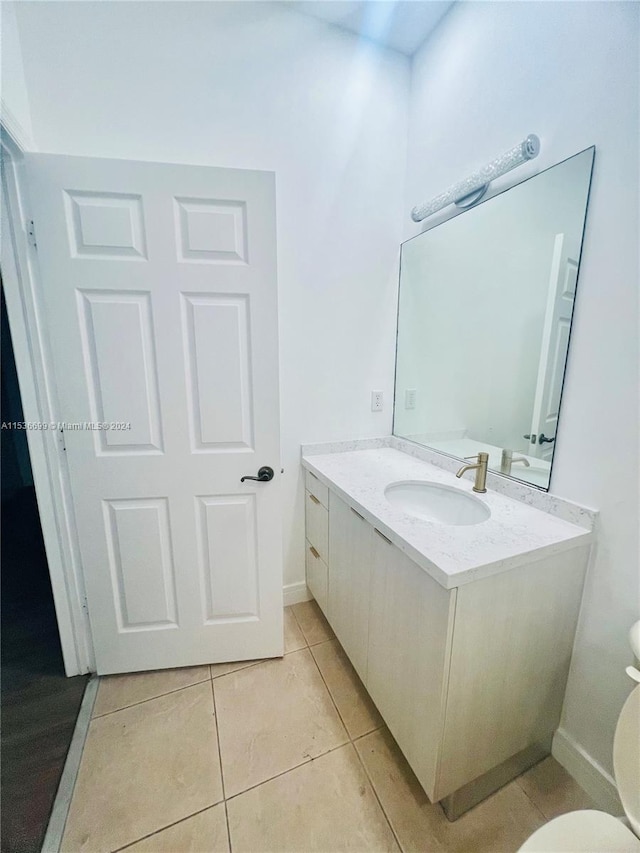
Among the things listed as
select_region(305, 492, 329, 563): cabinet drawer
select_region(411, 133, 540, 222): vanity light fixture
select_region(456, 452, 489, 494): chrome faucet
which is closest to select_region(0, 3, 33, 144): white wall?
select_region(411, 133, 540, 222): vanity light fixture

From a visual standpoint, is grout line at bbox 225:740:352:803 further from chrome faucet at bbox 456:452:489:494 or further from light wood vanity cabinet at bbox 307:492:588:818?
chrome faucet at bbox 456:452:489:494

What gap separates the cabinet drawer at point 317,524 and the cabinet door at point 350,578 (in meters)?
0.06

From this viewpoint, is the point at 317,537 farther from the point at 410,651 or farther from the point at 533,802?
the point at 533,802

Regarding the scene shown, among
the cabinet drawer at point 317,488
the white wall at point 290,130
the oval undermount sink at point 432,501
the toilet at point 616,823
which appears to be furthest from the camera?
the cabinet drawer at point 317,488

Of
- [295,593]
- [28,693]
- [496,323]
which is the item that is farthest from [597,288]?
[28,693]

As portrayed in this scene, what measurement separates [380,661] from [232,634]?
0.72m

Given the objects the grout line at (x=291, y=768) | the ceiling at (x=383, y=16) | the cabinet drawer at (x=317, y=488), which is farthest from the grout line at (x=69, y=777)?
the ceiling at (x=383, y=16)

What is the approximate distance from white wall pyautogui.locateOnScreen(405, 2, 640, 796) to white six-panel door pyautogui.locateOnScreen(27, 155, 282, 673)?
3.20ft

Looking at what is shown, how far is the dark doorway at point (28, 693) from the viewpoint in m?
1.05

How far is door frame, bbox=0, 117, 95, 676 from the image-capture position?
1120mm

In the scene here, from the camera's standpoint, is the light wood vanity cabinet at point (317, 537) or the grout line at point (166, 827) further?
the light wood vanity cabinet at point (317, 537)

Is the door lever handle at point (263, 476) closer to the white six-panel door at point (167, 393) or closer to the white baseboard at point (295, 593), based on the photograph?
the white six-panel door at point (167, 393)

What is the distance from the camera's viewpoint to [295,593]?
2.00m

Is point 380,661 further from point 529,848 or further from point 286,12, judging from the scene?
point 286,12
